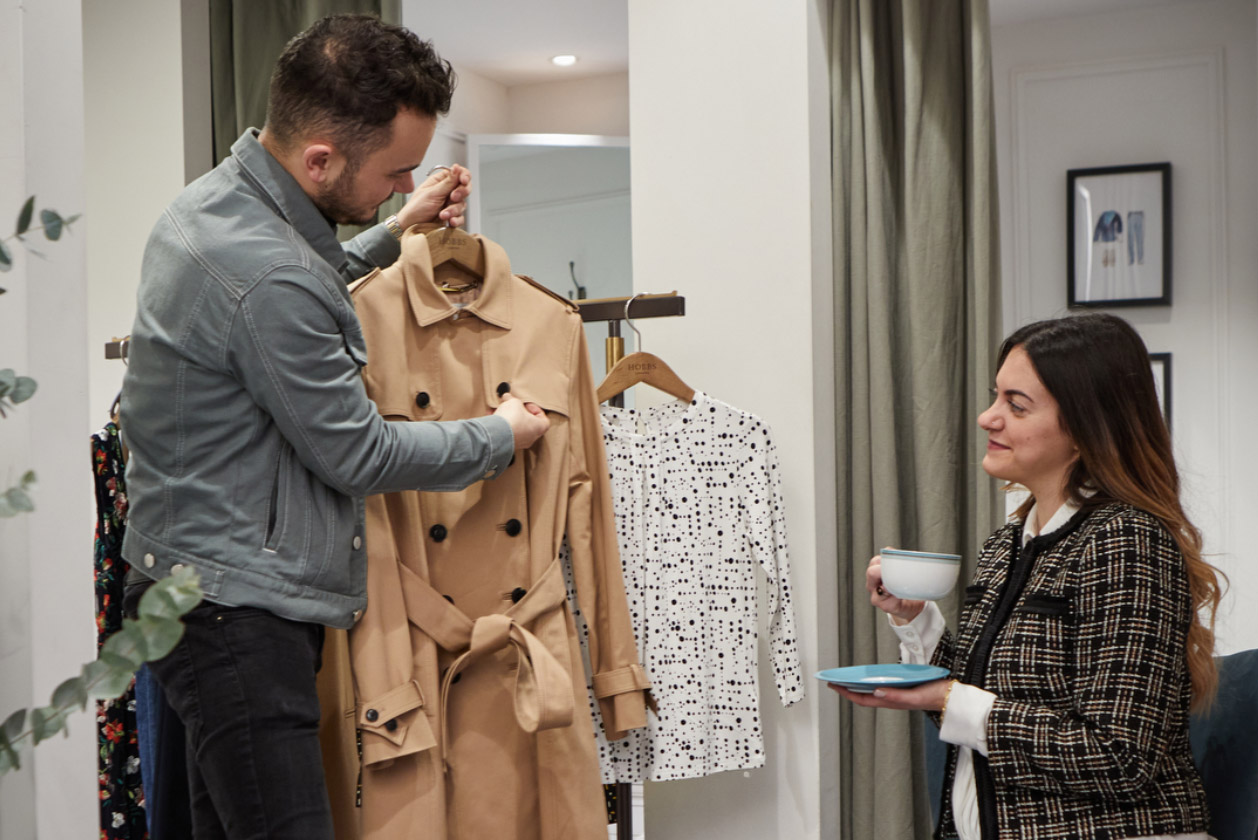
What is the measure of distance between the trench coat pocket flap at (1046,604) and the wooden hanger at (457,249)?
3.34 ft

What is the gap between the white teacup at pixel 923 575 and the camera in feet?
5.34

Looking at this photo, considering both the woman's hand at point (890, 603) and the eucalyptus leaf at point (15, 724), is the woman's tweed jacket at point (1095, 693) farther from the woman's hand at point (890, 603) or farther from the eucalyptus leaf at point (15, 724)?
the eucalyptus leaf at point (15, 724)

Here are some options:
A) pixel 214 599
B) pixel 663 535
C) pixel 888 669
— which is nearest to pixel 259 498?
pixel 214 599

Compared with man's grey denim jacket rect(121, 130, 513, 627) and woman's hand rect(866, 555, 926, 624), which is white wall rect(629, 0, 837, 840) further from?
man's grey denim jacket rect(121, 130, 513, 627)

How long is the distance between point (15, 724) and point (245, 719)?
67 cm

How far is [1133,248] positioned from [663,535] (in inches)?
105

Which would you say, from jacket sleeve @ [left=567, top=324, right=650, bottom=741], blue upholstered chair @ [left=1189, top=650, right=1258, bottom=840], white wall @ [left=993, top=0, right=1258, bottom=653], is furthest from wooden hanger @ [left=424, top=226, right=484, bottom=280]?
white wall @ [left=993, top=0, right=1258, bottom=653]

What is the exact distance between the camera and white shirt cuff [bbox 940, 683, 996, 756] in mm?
1514

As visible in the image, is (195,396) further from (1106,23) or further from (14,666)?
(1106,23)

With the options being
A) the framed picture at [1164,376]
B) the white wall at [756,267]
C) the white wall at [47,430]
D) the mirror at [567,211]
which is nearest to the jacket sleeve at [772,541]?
the white wall at [756,267]

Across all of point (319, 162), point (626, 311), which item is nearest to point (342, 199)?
point (319, 162)

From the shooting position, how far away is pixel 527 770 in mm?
1838

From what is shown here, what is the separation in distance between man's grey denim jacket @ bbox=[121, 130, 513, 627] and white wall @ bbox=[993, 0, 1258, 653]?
3271 millimetres

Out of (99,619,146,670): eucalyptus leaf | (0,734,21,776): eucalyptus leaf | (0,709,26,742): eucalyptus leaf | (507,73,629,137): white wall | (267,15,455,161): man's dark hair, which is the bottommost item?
(0,734,21,776): eucalyptus leaf
